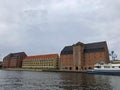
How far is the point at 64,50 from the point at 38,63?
3979cm

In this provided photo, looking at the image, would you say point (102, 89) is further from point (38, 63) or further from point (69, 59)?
point (38, 63)

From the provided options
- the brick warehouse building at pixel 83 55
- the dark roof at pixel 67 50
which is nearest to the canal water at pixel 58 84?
the brick warehouse building at pixel 83 55

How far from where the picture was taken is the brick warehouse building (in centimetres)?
14339

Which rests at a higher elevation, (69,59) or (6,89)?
(69,59)

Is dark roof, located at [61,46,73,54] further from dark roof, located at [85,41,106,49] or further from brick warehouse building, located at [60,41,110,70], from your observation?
dark roof, located at [85,41,106,49]

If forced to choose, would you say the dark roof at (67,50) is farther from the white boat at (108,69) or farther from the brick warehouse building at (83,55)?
the white boat at (108,69)

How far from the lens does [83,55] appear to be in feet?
507

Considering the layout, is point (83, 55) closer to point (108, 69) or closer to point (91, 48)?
point (91, 48)

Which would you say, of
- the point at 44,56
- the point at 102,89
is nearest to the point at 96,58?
the point at 44,56

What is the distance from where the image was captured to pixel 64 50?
558 ft

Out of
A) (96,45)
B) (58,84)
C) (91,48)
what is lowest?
(58,84)

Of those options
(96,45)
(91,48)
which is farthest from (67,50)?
(96,45)

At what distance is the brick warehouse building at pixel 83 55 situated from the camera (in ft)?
470

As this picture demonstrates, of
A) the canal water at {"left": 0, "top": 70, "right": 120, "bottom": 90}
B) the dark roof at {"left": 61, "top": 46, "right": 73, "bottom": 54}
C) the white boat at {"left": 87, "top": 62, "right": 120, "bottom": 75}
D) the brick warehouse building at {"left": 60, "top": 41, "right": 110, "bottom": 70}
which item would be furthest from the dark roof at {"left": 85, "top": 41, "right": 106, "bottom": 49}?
the canal water at {"left": 0, "top": 70, "right": 120, "bottom": 90}
